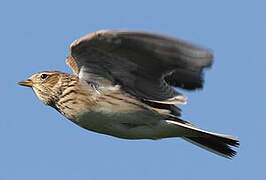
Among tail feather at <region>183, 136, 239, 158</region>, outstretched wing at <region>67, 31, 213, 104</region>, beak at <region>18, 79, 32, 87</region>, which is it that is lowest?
tail feather at <region>183, 136, 239, 158</region>

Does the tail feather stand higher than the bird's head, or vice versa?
the bird's head

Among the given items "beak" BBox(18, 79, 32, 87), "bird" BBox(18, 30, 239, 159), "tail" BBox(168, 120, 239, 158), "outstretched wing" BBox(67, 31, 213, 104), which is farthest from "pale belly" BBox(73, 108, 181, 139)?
"beak" BBox(18, 79, 32, 87)

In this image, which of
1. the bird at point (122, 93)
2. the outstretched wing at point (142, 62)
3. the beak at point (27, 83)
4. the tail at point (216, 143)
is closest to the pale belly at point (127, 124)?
the bird at point (122, 93)

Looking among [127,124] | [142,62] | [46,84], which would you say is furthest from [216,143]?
[46,84]

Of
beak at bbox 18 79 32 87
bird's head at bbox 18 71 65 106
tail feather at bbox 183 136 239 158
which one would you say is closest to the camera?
bird's head at bbox 18 71 65 106

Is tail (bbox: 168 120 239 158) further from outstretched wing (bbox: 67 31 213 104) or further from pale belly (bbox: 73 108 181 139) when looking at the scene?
outstretched wing (bbox: 67 31 213 104)

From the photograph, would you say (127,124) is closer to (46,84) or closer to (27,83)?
(46,84)

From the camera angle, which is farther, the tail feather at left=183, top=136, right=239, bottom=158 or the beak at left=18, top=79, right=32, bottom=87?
the beak at left=18, top=79, right=32, bottom=87
